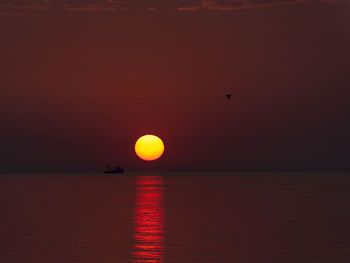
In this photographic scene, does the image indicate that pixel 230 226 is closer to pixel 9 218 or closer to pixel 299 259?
pixel 299 259

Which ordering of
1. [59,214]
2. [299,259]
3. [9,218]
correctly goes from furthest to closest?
[59,214] < [9,218] < [299,259]

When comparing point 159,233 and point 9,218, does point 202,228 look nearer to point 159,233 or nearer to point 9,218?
point 159,233

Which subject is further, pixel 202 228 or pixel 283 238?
pixel 202 228

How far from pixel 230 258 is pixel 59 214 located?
1759 inches

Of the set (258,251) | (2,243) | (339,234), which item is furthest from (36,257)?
(339,234)

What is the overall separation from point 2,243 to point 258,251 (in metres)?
23.3

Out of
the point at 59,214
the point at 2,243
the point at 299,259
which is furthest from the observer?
the point at 59,214

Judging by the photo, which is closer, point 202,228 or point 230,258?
point 230,258

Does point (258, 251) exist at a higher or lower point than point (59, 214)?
lower

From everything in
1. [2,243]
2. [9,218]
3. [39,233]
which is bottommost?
[2,243]

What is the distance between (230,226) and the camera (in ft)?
216

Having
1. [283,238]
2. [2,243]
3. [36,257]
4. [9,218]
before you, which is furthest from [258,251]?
[9,218]

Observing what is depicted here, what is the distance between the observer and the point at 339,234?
58.8 m

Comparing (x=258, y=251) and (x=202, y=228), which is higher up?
(x=202, y=228)
